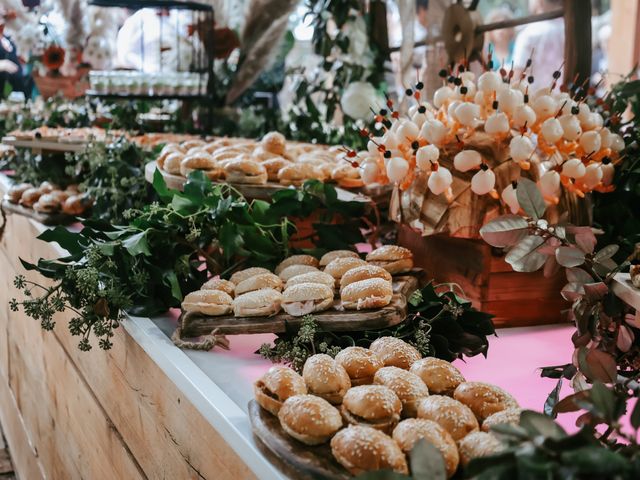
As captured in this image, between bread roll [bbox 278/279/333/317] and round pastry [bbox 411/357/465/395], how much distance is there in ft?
1.05

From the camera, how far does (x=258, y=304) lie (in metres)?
1.39

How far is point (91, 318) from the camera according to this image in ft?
4.96

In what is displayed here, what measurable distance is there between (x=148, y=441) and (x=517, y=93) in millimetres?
965

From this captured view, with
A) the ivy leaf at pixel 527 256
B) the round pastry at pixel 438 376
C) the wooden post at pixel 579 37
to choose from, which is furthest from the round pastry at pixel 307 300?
the wooden post at pixel 579 37

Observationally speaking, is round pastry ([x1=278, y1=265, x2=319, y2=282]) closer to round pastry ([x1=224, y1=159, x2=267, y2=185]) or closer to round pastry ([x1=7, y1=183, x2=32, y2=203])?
round pastry ([x1=224, y1=159, x2=267, y2=185])

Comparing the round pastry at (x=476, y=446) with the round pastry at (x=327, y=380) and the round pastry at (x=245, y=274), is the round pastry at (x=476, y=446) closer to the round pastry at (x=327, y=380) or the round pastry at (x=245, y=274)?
the round pastry at (x=327, y=380)

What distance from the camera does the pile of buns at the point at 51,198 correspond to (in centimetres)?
261

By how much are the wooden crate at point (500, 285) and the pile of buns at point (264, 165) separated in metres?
0.38

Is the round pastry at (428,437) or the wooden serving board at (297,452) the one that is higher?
the round pastry at (428,437)

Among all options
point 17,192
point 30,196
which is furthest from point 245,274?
point 17,192

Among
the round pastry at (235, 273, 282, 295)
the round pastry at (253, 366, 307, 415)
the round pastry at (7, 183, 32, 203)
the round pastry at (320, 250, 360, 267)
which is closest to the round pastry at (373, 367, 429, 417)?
the round pastry at (253, 366, 307, 415)

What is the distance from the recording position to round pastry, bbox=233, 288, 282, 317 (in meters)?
1.38

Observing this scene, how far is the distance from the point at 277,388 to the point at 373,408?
0.47ft

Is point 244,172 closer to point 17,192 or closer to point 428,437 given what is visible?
point 428,437
